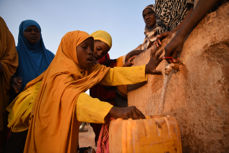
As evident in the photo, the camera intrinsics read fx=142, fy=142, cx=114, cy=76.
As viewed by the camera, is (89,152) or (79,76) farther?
(89,152)

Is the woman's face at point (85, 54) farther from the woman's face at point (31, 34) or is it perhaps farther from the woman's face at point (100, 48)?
the woman's face at point (31, 34)

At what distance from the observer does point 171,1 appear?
12.5 feet

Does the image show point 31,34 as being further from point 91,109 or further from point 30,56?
point 91,109

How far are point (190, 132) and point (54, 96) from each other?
1.22 metres

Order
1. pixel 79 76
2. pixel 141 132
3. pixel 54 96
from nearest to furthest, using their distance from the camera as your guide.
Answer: pixel 141 132 < pixel 54 96 < pixel 79 76

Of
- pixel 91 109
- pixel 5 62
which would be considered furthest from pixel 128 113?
pixel 5 62

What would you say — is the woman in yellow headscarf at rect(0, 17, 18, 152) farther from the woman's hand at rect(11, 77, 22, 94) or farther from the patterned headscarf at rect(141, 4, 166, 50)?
the patterned headscarf at rect(141, 4, 166, 50)

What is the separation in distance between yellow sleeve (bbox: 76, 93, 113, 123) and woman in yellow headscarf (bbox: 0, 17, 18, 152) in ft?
4.84

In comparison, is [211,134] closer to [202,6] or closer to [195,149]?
[195,149]

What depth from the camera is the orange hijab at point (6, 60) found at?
2016mm

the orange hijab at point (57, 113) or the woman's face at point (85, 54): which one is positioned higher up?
the woman's face at point (85, 54)

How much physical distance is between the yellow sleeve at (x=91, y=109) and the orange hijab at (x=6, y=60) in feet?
4.85

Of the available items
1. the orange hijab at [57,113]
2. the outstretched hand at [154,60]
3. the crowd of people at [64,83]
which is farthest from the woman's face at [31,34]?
the outstretched hand at [154,60]

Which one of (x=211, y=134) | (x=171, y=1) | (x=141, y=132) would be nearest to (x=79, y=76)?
(x=141, y=132)
